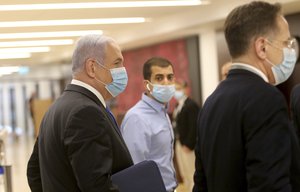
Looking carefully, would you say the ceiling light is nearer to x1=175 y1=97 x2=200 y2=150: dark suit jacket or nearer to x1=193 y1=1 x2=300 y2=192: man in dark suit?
x1=175 y1=97 x2=200 y2=150: dark suit jacket

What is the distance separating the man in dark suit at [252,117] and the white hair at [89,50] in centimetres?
60

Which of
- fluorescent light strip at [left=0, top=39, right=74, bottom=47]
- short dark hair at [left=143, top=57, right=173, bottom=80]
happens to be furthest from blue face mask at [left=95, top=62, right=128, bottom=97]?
fluorescent light strip at [left=0, top=39, right=74, bottom=47]

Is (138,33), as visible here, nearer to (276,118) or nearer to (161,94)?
(161,94)

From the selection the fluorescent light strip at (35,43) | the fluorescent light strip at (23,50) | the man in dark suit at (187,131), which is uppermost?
the fluorescent light strip at (35,43)

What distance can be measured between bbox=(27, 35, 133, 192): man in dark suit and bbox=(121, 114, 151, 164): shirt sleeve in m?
0.79

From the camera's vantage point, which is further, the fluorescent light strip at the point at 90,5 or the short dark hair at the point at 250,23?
the fluorescent light strip at the point at 90,5

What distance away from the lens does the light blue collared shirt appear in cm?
311

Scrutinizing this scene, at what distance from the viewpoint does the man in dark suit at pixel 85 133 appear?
1.87m

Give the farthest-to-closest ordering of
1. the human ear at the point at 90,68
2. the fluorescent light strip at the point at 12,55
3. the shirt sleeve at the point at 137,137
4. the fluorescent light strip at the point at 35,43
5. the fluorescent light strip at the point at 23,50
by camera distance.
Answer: the fluorescent light strip at the point at 12,55 < the fluorescent light strip at the point at 23,50 < the fluorescent light strip at the point at 35,43 < the shirt sleeve at the point at 137,137 < the human ear at the point at 90,68

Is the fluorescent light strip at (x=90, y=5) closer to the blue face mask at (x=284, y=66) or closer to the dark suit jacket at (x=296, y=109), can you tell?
A: the dark suit jacket at (x=296, y=109)

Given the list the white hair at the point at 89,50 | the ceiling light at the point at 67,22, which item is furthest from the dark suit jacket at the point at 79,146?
the ceiling light at the point at 67,22

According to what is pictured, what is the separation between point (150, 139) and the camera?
3174 millimetres

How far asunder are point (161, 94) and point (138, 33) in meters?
8.31

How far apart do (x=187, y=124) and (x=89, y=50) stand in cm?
470
